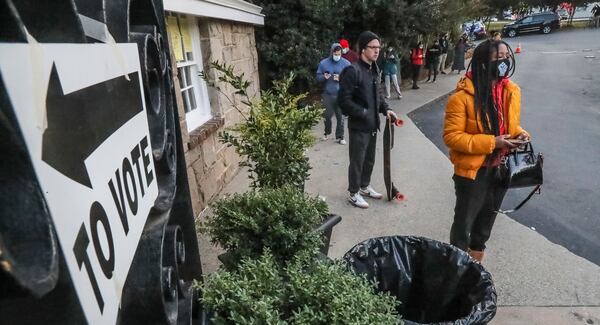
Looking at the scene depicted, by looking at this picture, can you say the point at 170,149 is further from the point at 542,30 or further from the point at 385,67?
the point at 542,30

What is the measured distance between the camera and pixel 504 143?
8.23 feet

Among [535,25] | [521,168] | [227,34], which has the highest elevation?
[535,25]

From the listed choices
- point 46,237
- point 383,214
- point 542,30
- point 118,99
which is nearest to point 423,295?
point 383,214

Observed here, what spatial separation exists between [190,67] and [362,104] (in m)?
2.21

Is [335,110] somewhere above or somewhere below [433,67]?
below

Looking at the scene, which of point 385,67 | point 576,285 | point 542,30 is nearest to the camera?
point 576,285

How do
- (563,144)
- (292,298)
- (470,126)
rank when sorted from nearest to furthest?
(292,298), (470,126), (563,144)

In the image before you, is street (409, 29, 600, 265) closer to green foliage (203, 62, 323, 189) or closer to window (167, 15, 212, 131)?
green foliage (203, 62, 323, 189)

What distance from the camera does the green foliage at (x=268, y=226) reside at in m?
2.20

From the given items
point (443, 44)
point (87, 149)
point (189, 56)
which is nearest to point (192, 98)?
point (189, 56)

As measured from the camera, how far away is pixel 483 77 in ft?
8.23

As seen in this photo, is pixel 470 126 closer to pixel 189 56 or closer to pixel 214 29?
pixel 189 56

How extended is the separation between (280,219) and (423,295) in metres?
1.08

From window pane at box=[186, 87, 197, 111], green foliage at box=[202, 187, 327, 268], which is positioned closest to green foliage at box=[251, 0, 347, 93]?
window pane at box=[186, 87, 197, 111]
